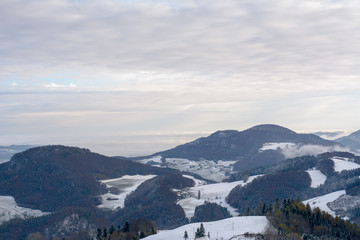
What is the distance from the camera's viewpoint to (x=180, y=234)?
6806 inches

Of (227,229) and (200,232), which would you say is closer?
(200,232)

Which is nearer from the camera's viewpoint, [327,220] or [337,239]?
[337,239]

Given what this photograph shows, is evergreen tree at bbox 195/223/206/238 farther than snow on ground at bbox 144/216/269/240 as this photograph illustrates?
No

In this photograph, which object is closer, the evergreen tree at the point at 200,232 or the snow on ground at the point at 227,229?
the evergreen tree at the point at 200,232

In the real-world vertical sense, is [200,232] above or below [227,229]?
above

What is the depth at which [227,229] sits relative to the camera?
174375 mm

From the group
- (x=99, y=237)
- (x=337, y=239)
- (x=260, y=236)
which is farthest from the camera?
(x=99, y=237)

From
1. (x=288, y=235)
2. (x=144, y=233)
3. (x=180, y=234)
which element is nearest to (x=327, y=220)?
(x=288, y=235)

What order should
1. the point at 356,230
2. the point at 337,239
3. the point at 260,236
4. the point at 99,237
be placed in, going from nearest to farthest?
the point at 260,236 → the point at 337,239 → the point at 356,230 → the point at 99,237

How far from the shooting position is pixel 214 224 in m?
186

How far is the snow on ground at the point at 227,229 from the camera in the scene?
547ft

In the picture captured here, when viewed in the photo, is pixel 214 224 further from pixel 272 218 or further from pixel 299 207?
pixel 299 207

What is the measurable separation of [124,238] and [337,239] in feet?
241

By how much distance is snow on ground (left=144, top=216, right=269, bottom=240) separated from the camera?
16662 cm
